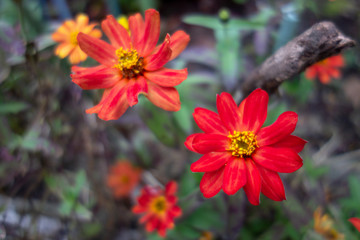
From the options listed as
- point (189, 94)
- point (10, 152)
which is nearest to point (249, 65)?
point (189, 94)

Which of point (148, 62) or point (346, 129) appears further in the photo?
point (346, 129)

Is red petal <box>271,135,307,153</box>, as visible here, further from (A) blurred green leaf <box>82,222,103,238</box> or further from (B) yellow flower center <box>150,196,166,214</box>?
(A) blurred green leaf <box>82,222,103,238</box>

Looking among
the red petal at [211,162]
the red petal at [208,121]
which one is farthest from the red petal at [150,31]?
the red petal at [211,162]

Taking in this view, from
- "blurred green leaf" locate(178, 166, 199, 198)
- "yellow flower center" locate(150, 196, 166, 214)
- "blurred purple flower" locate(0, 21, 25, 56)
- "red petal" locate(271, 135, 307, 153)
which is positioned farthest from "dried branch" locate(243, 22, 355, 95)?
"blurred purple flower" locate(0, 21, 25, 56)

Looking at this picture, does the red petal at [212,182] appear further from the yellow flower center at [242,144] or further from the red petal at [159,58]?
the red petal at [159,58]

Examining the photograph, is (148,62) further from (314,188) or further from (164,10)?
(164,10)

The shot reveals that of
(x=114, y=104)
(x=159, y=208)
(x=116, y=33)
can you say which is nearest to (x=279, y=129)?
(x=114, y=104)

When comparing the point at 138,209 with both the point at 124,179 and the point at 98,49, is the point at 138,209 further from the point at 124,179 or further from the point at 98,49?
the point at 98,49
